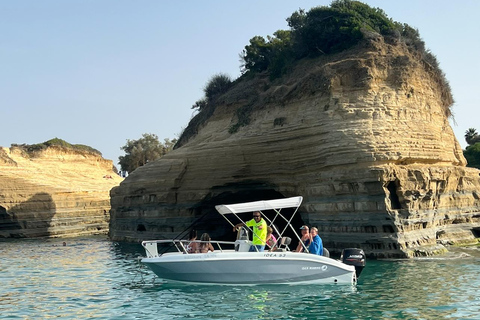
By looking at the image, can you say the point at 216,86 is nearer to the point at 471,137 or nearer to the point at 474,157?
the point at 474,157

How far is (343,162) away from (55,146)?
35078mm

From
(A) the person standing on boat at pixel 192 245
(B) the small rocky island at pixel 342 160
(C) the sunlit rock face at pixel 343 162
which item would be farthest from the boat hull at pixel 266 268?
(B) the small rocky island at pixel 342 160

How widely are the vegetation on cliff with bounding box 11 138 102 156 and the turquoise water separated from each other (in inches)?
1196

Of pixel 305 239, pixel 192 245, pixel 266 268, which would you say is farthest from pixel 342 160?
pixel 266 268

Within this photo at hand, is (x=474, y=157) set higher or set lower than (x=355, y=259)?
higher

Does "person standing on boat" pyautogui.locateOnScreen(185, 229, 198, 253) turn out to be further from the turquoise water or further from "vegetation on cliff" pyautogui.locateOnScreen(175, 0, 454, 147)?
"vegetation on cliff" pyautogui.locateOnScreen(175, 0, 454, 147)

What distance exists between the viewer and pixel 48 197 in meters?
43.2

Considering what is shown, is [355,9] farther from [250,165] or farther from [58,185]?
[58,185]

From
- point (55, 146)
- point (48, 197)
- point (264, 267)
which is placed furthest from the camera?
point (55, 146)

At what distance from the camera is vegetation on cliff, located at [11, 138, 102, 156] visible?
49.9 m

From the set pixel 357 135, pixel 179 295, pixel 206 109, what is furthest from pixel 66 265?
pixel 206 109

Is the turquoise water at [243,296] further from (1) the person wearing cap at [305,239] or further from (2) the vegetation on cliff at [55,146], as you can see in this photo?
(2) the vegetation on cliff at [55,146]

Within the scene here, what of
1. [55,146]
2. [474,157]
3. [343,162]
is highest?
[55,146]

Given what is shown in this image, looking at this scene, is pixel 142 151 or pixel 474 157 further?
pixel 142 151
